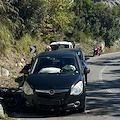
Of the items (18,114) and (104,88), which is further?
(104,88)

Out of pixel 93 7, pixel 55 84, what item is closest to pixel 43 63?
pixel 55 84

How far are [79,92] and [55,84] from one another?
2.21ft

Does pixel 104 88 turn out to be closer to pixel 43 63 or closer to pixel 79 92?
pixel 43 63

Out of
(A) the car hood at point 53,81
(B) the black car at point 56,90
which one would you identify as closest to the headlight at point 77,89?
(B) the black car at point 56,90

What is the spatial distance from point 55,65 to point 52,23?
957 inches

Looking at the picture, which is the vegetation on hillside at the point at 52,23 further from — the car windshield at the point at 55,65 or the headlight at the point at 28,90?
the headlight at the point at 28,90

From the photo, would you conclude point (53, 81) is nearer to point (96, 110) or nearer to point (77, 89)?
point (77, 89)

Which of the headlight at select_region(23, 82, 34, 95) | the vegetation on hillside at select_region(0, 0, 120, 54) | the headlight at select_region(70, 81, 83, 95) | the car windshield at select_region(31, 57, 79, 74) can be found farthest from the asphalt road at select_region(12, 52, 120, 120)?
the vegetation on hillside at select_region(0, 0, 120, 54)

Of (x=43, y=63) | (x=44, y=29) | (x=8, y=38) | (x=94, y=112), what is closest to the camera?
(x=94, y=112)

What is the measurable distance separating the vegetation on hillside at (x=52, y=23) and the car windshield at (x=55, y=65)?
8.43 m

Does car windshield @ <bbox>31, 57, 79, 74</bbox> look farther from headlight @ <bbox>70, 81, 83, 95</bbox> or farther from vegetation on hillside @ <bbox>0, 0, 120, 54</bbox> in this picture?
vegetation on hillside @ <bbox>0, 0, 120, 54</bbox>

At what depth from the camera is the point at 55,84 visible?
26.8 ft

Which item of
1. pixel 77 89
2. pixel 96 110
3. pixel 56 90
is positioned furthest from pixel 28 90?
pixel 96 110

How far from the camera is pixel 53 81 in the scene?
8.34 m
